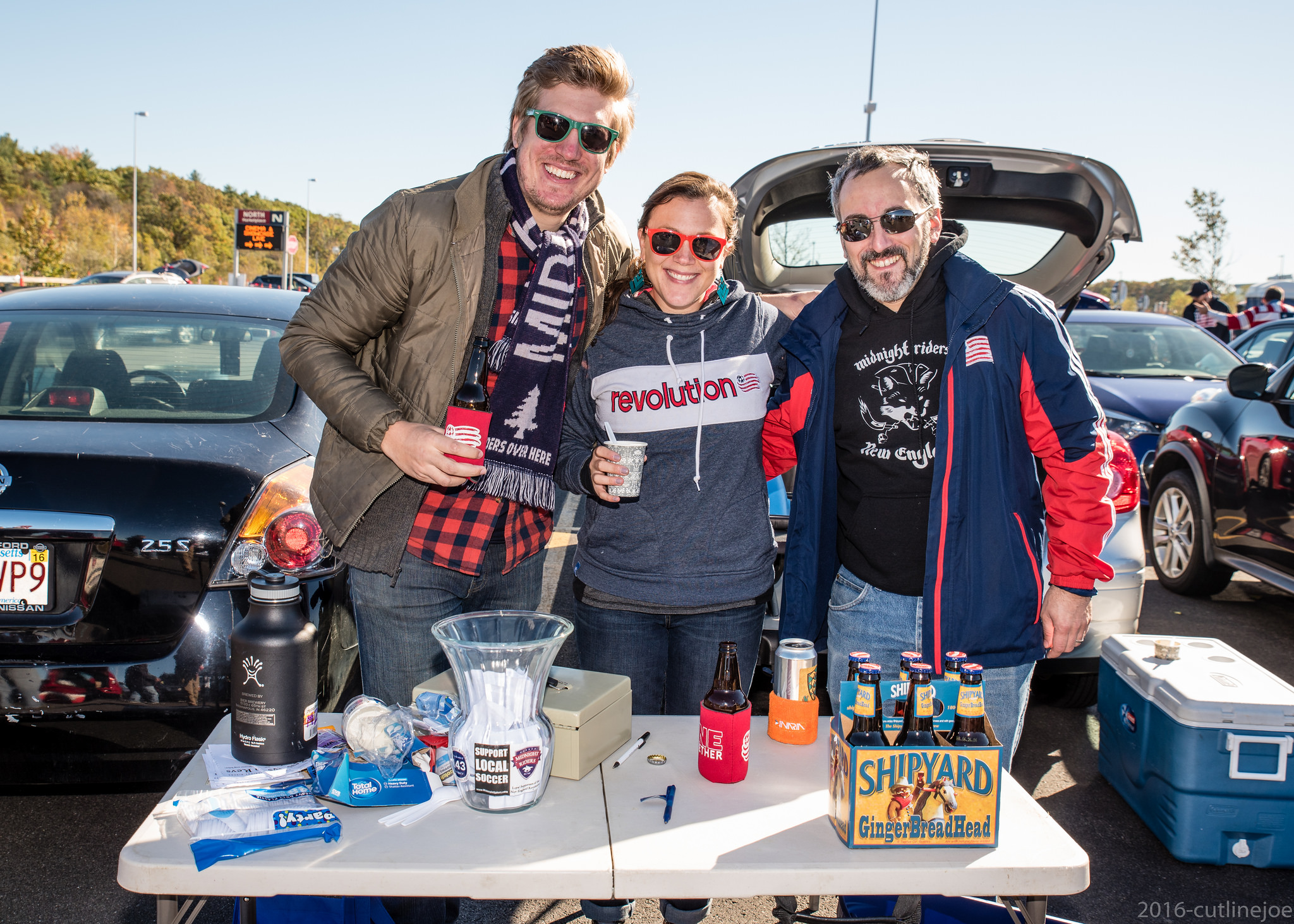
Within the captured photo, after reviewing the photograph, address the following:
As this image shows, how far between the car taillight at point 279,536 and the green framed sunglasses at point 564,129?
1110 millimetres

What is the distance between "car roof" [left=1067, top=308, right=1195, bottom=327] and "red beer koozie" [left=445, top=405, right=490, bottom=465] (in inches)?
310

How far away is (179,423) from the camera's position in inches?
113

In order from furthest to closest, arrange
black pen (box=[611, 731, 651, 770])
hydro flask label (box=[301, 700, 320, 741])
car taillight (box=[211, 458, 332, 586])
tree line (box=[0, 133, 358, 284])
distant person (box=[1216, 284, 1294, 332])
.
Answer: tree line (box=[0, 133, 358, 284]), distant person (box=[1216, 284, 1294, 332]), car taillight (box=[211, 458, 332, 586]), black pen (box=[611, 731, 651, 770]), hydro flask label (box=[301, 700, 320, 741])

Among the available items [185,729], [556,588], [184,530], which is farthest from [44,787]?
[556,588]

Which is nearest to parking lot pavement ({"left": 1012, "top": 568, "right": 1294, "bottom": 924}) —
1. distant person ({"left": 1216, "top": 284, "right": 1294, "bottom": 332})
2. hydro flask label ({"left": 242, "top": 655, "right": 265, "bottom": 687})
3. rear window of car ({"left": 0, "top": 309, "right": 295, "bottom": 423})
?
hydro flask label ({"left": 242, "top": 655, "right": 265, "bottom": 687})

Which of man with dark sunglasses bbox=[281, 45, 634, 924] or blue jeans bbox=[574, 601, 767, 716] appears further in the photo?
blue jeans bbox=[574, 601, 767, 716]

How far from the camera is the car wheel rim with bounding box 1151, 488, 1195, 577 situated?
→ 18.7 ft

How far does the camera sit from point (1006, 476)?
224 centimetres

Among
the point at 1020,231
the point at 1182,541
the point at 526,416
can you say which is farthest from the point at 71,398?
the point at 1182,541

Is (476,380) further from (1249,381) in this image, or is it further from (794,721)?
(1249,381)

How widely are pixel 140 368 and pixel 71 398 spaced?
0.29m

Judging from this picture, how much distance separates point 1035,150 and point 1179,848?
229cm

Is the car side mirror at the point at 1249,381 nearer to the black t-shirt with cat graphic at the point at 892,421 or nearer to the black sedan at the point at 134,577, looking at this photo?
the black t-shirt with cat graphic at the point at 892,421

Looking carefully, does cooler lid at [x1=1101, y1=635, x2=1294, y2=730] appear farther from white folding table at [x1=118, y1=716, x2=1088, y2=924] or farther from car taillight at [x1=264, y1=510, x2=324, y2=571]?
car taillight at [x1=264, y1=510, x2=324, y2=571]
